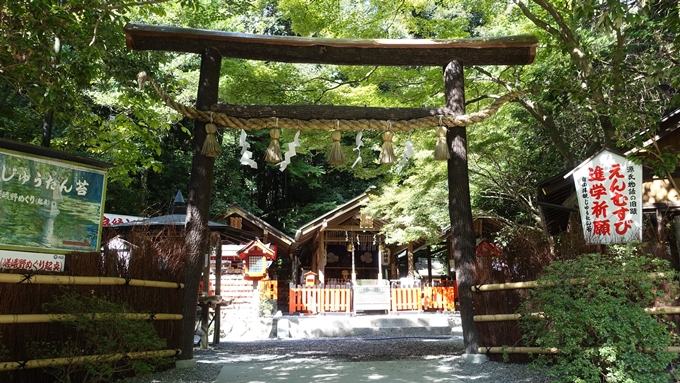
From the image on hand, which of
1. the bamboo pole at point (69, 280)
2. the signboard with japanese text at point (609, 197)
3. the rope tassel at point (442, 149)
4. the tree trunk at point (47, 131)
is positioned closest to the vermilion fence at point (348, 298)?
the rope tassel at point (442, 149)

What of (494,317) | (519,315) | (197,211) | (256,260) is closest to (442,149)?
(494,317)

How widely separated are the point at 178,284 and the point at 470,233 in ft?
12.9

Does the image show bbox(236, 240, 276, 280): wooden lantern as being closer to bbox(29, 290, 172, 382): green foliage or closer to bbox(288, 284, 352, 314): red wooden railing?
bbox(288, 284, 352, 314): red wooden railing

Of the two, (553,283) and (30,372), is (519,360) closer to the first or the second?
(553,283)

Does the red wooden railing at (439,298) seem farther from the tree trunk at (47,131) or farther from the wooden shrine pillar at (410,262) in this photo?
the tree trunk at (47,131)

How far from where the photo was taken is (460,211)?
7.26 m

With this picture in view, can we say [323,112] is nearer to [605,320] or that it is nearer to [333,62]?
[333,62]

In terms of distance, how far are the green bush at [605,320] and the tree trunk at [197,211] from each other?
4.10m

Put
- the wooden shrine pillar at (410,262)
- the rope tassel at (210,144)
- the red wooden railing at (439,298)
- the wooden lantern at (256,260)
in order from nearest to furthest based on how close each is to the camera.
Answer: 1. the rope tassel at (210,144)
2. the wooden lantern at (256,260)
3. the red wooden railing at (439,298)
4. the wooden shrine pillar at (410,262)

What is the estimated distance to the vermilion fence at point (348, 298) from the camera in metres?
16.7

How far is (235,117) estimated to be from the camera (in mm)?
7188

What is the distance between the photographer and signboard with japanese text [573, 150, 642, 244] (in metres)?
6.94

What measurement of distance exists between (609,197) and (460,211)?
205 cm

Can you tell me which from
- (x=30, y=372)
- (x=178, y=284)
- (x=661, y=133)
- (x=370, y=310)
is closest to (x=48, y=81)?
(x=178, y=284)
